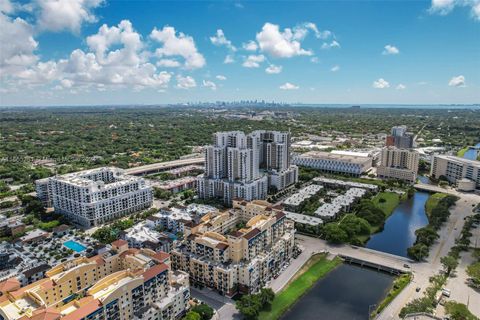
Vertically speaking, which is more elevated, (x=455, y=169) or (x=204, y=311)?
(x=455, y=169)

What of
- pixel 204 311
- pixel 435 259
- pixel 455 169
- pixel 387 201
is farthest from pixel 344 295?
pixel 455 169

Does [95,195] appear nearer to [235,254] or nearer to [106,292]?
[235,254]

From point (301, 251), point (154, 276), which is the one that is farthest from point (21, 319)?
point (301, 251)

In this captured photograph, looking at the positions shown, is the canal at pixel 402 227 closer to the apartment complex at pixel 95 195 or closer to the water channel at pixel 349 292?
the water channel at pixel 349 292

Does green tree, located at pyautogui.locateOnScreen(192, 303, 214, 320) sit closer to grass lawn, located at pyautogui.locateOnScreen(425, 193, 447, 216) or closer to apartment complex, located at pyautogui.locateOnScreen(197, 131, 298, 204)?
apartment complex, located at pyautogui.locateOnScreen(197, 131, 298, 204)

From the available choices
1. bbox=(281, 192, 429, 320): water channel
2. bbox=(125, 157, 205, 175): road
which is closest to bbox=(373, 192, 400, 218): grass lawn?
bbox=(281, 192, 429, 320): water channel

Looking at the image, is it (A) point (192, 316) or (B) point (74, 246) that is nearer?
(A) point (192, 316)
